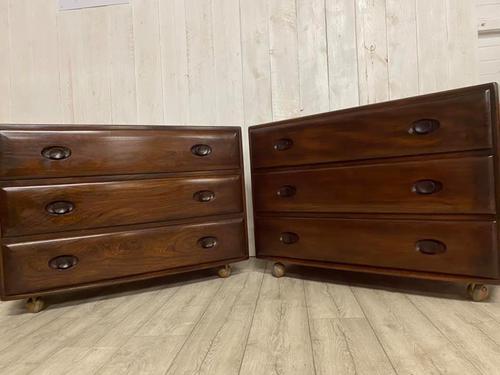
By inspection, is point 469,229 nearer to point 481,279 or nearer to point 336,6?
point 481,279

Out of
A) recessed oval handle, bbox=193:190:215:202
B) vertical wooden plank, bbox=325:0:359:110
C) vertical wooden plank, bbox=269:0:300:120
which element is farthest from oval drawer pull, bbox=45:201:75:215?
vertical wooden plank, bbox=325:0:359:110

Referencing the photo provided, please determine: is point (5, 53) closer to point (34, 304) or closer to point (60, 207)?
point (60, 207)

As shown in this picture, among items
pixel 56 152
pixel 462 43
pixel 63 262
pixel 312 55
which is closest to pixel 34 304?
pixel 63 262

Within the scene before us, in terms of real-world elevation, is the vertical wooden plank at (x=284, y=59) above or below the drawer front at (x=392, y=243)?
above

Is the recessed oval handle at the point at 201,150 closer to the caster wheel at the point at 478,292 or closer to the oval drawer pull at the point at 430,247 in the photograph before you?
the oval drawer pull at the point at 430,247

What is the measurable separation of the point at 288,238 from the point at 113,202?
0.75 m

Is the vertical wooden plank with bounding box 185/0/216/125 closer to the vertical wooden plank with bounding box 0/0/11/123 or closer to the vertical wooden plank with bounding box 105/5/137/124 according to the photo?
the vertical wooden plank with bounding box 105/5/137/124

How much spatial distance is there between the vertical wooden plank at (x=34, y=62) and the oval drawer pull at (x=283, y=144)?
1326 millimetres

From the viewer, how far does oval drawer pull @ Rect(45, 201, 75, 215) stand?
1306 mm

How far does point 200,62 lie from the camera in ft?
6.46

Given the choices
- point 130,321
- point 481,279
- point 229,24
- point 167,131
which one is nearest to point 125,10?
point 229,24

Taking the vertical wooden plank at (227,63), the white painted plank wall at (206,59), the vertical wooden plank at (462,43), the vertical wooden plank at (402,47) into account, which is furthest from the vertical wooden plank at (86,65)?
the vertical wooden plank at (462,43)

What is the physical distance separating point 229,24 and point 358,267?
1.45 meters

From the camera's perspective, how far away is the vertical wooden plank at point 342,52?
185cm
